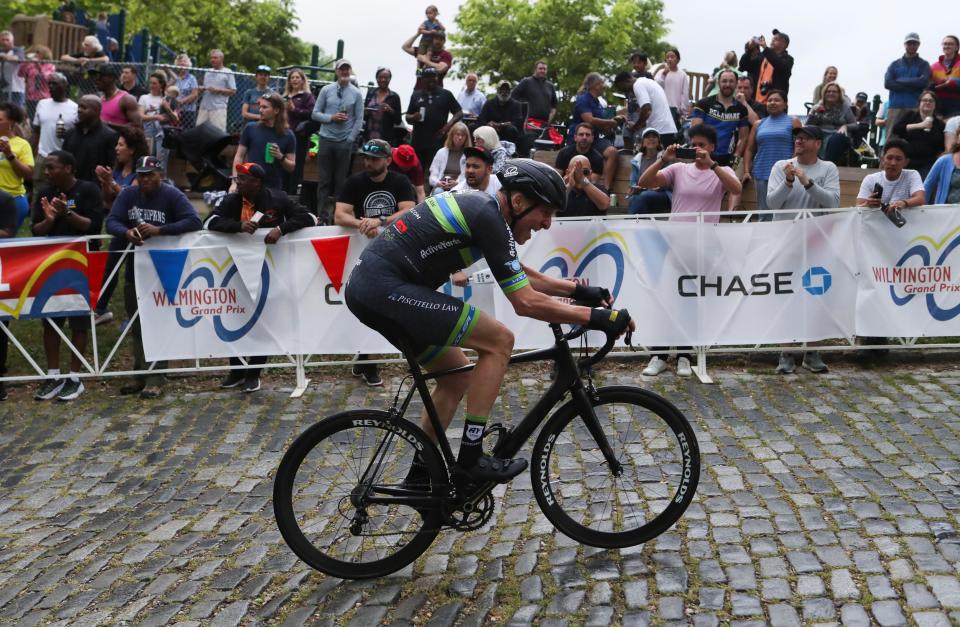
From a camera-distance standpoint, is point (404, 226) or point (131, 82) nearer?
point (404, 226)

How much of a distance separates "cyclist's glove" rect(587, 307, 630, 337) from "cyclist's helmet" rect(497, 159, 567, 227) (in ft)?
1.95

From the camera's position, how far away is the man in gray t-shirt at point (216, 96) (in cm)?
1855

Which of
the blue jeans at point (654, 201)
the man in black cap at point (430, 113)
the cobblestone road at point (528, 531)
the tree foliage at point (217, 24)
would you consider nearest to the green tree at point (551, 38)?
the tree foliage at point (217, 24)

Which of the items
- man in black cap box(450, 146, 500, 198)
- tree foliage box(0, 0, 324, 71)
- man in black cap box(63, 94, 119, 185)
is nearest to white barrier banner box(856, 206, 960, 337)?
man in black cap box(450, 146, 500, 198)

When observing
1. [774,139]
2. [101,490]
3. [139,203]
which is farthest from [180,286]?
[774,139]

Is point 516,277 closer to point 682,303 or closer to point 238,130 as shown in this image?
point 682,303

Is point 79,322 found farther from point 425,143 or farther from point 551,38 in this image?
point 551,38

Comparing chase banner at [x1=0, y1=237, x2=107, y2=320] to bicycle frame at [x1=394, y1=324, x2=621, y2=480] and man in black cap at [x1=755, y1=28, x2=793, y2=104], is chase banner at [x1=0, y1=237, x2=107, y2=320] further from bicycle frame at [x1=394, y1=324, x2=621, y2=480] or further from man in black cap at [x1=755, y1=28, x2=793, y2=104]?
man in black cap at [x1=755, y1=28, x2=793, y2=104]

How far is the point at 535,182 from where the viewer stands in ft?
19.1

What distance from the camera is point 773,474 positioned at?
7.83 m

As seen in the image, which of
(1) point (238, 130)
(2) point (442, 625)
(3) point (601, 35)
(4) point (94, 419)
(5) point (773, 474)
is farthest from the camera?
(3) point (601, 35)

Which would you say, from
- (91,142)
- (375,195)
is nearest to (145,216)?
(375,195)

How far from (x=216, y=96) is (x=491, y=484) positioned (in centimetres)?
1394

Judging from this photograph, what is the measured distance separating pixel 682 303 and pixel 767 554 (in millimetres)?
4554
